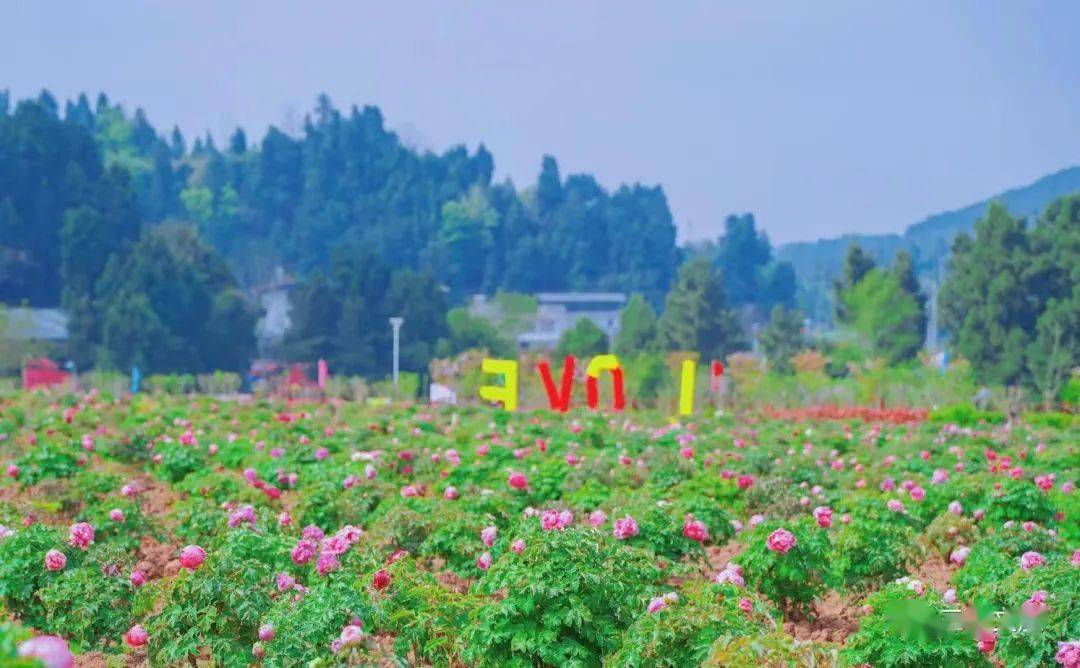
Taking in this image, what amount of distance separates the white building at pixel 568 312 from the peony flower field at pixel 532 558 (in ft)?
166

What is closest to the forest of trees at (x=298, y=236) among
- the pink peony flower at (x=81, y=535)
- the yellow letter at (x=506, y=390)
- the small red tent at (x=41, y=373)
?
the small red tent at (x=41, y=373)

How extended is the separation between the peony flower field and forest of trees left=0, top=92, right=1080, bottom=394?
21.7m

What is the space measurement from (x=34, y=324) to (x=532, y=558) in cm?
4165

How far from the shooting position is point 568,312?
6975 centimetres

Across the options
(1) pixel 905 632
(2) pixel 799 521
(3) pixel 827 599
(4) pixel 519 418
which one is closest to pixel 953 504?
(3) pixel 827 599

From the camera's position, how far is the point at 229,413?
15672 millimetres

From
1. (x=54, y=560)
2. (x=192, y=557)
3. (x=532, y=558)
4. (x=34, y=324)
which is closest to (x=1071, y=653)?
(x=532, y=558)

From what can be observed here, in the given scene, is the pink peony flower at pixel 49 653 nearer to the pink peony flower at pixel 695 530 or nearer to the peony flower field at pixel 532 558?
the peony flower field at pixel 532 558

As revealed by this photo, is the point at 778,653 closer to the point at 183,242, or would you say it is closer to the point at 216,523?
the point at 216,523

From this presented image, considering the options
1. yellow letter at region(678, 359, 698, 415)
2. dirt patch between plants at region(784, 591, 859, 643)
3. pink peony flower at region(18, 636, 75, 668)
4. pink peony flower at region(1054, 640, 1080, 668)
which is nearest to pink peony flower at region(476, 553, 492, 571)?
A: dirt patch between plants at region(784, 591, 859, 643)

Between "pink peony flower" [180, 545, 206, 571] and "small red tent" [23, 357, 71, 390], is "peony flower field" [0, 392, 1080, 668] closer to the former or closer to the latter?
"pink peony flower" [180, 545, 206, 571]

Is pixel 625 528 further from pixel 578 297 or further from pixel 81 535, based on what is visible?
pixel 578 297

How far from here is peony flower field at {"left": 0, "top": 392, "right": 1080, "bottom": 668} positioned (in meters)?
4.05

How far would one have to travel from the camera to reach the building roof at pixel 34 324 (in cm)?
3950
